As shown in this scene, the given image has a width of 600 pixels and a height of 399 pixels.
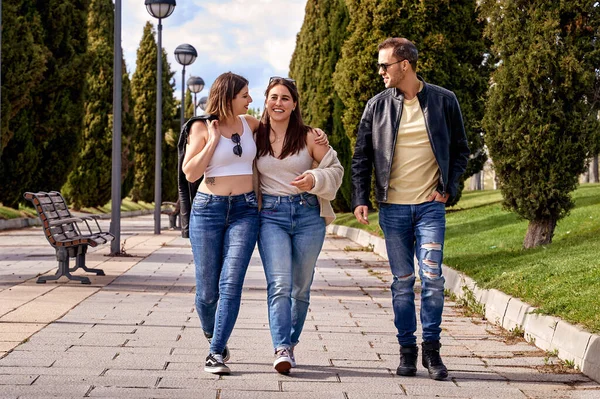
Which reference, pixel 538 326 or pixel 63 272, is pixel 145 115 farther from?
pixel 538 326

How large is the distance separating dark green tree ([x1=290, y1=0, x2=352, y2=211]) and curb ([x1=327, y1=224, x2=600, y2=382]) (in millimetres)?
22808

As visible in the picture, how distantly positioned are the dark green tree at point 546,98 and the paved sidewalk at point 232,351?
8.60 ft

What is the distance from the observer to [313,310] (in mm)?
9156

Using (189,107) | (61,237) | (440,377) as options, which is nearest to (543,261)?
(440,377)

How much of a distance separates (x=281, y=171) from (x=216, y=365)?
124cm

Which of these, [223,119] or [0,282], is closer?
[223,119]

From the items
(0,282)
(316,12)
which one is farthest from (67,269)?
(316,12)

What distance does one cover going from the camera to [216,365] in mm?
5793

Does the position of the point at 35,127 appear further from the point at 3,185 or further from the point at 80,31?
the point at 80,31

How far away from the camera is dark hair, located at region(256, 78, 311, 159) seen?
5844 mm

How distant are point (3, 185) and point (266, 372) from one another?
77.0 feet

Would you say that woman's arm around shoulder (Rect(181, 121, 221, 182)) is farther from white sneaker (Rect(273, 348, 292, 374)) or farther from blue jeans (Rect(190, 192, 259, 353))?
white sneaker (Rect(273, 348, 292, 374))

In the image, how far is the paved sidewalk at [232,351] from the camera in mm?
5438

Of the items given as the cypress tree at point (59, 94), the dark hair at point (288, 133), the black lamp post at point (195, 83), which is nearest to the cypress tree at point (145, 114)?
the black lamp post at point (195, 83)
